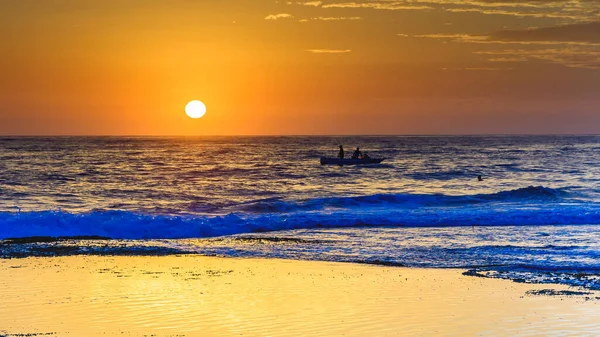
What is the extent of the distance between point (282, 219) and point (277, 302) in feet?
55.5

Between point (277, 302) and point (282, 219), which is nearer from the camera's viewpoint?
point (277, 302)

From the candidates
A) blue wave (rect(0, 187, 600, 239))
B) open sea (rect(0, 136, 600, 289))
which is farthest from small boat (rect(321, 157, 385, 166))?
blue wave (rect(0, 187, 600, 239))

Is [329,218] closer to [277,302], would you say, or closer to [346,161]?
[277,302]

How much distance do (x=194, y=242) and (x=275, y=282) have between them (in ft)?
26.4

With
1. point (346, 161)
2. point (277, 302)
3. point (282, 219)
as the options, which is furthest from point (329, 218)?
point (346, 161)

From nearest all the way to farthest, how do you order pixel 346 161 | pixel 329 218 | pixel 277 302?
pixel 277 302, pixel 329 218, pixel 346 161

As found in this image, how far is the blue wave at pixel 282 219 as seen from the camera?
87.0 feet

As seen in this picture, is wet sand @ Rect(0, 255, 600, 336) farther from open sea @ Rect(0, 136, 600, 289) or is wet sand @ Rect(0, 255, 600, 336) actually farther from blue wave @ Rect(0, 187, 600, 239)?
blue wave @ Rect(0, 187, 600, 239)

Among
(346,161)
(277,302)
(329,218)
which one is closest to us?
(277,302)

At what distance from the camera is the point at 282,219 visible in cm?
2989

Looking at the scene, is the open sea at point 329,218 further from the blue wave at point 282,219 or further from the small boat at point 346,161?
the small boat at point 346,161

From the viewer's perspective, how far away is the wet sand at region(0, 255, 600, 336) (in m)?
11.2

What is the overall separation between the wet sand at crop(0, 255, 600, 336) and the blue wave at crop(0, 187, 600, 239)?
31.8ft

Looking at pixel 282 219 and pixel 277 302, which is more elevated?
pixel 277 302
